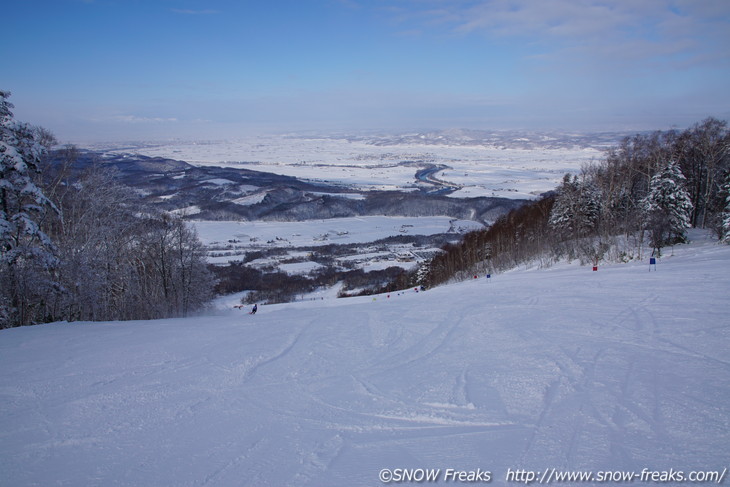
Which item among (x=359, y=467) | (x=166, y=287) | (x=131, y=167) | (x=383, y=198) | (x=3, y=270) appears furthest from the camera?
(x=131, y=167)

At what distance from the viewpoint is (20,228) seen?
444 inches

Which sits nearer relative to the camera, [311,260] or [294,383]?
[294,383]

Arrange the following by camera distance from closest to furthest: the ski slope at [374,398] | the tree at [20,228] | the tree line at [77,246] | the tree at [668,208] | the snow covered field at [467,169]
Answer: the ski slope at [374,398] < the tree at [20,228] < the tree line at [77,246] < the tree at [668,208] < the snow covered field at [467,169]

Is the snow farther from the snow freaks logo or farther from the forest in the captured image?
the snow freaks logo

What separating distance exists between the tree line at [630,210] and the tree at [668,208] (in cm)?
4

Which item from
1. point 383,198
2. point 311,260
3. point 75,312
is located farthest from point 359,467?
point 383,198

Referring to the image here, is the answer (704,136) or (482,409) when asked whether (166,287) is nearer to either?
(482,409)

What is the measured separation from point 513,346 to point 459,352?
91cm

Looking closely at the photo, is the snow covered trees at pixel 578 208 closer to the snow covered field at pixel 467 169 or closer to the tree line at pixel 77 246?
the tree line at pixel 77 246

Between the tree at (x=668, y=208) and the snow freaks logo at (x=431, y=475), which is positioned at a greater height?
the tree at (x=668, y=208)

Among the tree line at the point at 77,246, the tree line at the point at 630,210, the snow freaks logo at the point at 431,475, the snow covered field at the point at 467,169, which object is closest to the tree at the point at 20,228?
the tree line at the point at 77,246

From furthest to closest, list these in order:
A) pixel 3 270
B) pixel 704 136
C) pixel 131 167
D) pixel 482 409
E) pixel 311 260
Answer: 1. pixel 131 167
2. pixel 311 260
3. pixel 704 136
4. pixel 3 270
5. pixel 482 409

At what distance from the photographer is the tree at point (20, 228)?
36.2ft

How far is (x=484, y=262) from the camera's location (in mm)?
32469
